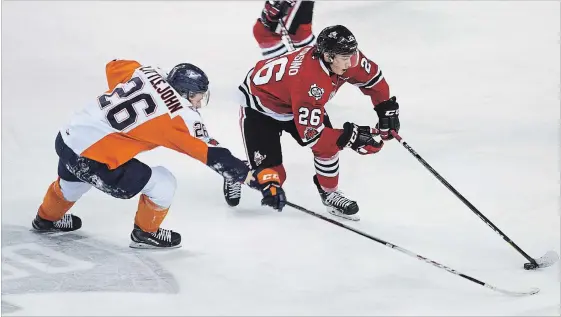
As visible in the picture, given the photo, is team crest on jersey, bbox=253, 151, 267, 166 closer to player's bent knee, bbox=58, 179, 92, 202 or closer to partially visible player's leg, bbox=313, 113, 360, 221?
partially visible player's leg, bbox=313, 113, 360, 221

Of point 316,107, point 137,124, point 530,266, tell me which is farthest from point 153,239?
point 530,266

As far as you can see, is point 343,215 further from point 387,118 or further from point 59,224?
point 59,224

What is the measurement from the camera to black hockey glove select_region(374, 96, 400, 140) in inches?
168

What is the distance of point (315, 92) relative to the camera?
3.93 metres

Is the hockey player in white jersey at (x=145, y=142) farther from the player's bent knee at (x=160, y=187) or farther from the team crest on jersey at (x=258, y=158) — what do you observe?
the team crest on jersey at (x=258, y=158)

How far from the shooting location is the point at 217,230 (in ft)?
13.5

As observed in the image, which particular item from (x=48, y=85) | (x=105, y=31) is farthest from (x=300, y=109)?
(x=105, y=31)

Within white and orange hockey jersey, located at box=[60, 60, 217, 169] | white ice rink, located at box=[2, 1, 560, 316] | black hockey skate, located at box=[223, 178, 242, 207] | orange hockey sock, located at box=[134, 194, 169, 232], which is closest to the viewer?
white ice rink, located at box=[2, 1, 560, 316]

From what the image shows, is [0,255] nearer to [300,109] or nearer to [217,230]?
[217,230]

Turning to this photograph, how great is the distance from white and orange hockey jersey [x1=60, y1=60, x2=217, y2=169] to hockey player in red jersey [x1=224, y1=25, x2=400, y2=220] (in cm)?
55

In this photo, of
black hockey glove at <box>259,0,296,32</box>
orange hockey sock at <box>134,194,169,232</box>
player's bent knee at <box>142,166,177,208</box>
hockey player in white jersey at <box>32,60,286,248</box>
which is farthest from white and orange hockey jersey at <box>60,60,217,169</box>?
black hockey glove at <box>259,0,296,32</box>

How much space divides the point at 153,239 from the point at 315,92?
924mm

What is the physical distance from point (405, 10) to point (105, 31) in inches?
90.9

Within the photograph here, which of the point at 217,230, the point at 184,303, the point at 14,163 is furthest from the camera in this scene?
the point at 14,163
